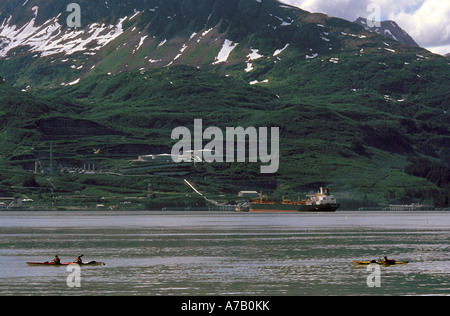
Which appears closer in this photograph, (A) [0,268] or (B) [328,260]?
(A) [0,268]

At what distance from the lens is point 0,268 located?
84.9 meters

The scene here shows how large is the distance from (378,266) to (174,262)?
25.2 m

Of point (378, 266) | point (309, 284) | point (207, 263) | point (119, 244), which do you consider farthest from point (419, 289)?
point (119, 244)

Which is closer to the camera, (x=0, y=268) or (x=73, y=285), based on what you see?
(x=73, y=285)

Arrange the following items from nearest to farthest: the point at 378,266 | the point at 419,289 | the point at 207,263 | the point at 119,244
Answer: the point at 419,289
the point at 378,266
the point at 207,263
the point at 119,244

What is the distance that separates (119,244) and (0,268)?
128 feet

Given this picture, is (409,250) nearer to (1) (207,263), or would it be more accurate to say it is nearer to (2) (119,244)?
(1) (207,263)
